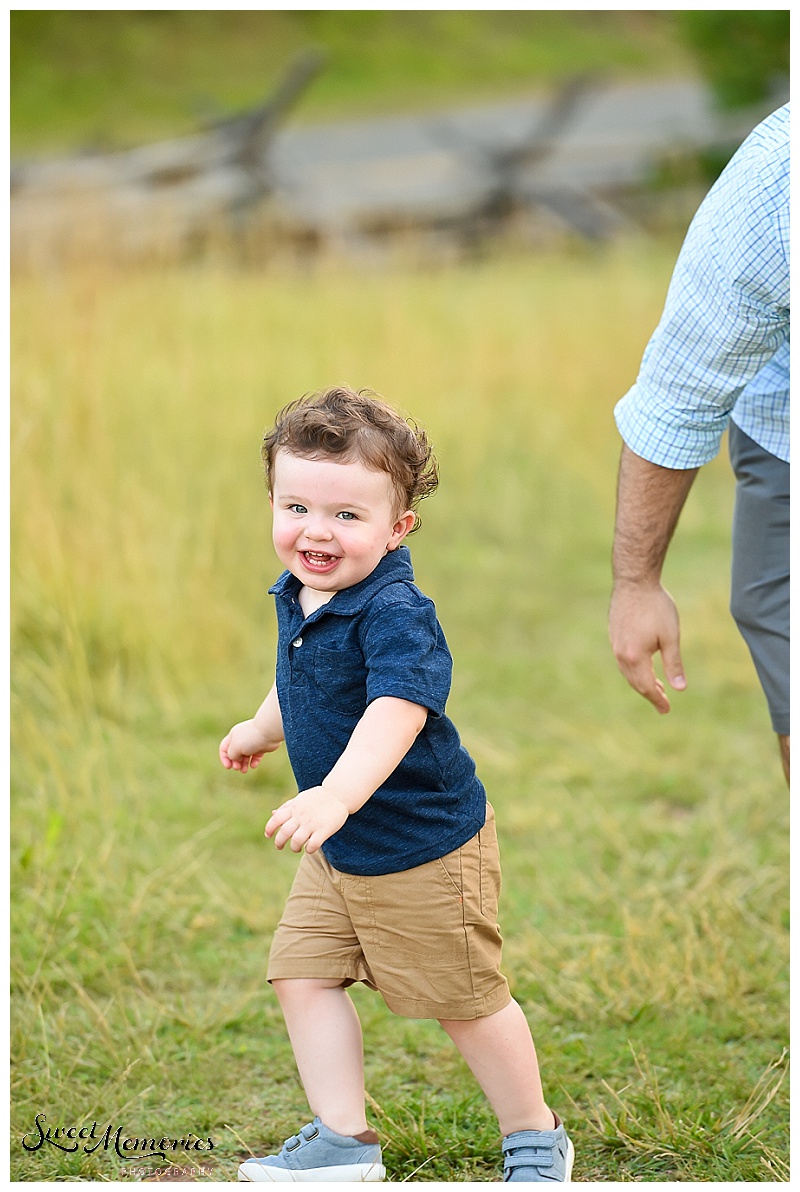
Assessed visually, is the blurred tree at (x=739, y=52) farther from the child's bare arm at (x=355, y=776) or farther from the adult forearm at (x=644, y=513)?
the child's bare arm at (x=355, y=776)

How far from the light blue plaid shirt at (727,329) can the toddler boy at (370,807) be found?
0.48 metres

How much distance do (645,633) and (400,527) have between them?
2.12 ft

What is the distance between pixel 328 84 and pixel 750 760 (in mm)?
20267

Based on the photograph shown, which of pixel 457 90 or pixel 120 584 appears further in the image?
pixel 457 90

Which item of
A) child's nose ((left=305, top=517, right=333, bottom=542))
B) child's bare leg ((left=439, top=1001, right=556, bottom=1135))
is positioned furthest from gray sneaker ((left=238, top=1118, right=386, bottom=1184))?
child's nose ((left=305, top=517, right=333, bottom=542))

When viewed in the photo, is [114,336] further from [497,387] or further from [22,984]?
[22,984]

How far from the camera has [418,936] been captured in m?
1.97

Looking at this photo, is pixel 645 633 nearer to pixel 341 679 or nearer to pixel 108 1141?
pixel 341 679

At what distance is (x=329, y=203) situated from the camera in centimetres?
1205

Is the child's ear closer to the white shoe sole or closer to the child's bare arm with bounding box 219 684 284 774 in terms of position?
the child's bare arm with bounding box 219 684 284 774

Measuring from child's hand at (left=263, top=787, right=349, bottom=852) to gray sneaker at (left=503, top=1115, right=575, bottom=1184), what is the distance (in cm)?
73

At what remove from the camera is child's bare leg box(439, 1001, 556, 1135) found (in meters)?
2.02

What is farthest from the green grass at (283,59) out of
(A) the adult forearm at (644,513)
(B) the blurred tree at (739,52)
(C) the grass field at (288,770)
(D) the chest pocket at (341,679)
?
(D) the chest pocket at (341,679)
